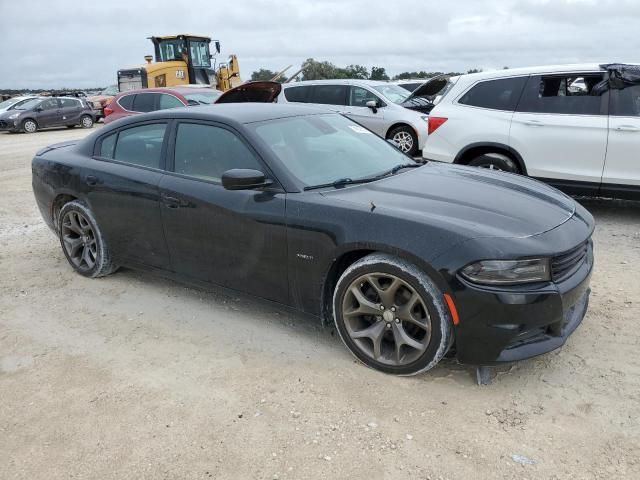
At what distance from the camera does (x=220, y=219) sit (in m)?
3.68

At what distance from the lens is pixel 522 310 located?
2789 mm

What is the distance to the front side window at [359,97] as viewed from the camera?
11.4m

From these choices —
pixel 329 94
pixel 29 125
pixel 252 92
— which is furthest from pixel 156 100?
pixel 29 125

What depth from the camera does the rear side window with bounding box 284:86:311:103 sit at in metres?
11.7

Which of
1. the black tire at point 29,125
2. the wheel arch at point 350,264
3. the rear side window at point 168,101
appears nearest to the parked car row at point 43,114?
the black tire at point 29,125

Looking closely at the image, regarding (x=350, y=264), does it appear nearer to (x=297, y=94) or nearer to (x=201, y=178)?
(x=201, y=178)

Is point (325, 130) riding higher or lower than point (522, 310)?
higher

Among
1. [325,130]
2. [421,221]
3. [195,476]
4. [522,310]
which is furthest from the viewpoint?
[325,130]

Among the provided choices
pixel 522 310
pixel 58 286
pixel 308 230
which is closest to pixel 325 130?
pixel 308 230

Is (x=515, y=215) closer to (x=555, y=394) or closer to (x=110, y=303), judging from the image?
(x=555, y=394)

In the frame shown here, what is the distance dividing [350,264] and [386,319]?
401 mm

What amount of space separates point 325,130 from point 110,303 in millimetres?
2189

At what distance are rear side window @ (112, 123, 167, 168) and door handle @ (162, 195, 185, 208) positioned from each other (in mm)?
318

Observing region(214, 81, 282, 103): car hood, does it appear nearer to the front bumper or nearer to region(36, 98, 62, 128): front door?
the front bumper
